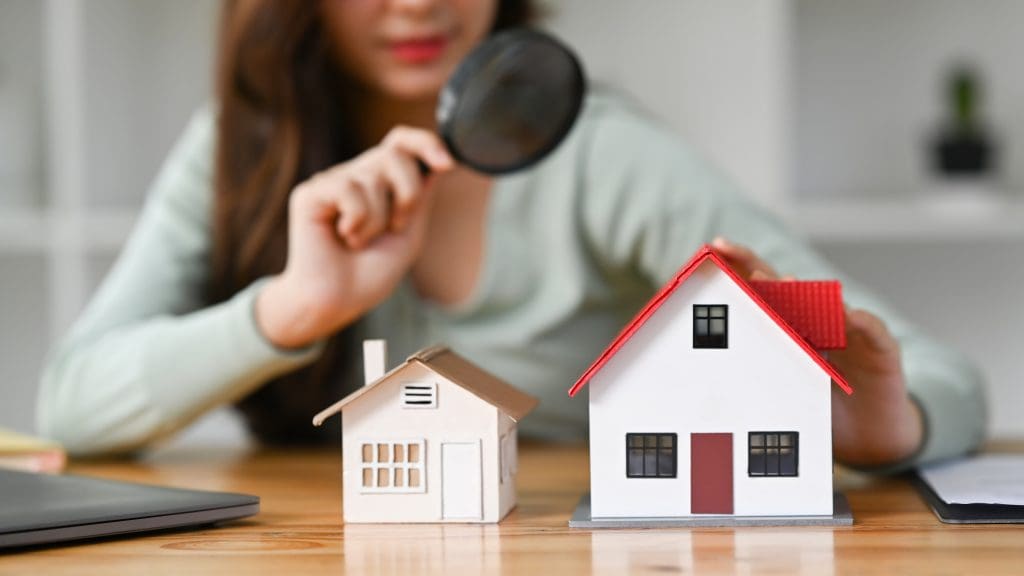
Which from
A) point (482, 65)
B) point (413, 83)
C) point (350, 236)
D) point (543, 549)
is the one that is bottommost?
point (543, 549)

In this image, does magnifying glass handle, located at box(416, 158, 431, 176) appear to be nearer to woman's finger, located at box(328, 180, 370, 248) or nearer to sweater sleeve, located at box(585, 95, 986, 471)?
woman's finger, located at box(328, 180, 370, 248)

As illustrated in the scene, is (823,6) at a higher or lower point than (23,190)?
higher

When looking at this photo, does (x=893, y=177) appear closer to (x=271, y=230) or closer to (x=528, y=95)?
(x=271, y=230)

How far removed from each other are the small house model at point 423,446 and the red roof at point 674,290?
76 mm

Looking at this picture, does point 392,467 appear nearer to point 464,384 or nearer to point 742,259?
point 464,384

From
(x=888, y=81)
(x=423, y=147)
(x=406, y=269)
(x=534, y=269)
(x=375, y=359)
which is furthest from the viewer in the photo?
(x=888, y=81)

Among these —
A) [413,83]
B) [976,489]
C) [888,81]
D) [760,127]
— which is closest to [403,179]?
[413,83]

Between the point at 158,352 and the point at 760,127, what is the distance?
46.5 inches

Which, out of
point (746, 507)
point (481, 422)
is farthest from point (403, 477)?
point (746, 507)

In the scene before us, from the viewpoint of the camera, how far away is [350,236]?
110cm

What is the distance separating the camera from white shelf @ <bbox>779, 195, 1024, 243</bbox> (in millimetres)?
2064

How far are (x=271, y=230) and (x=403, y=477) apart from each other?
71cm

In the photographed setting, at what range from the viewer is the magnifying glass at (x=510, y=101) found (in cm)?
93

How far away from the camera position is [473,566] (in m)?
0.67
